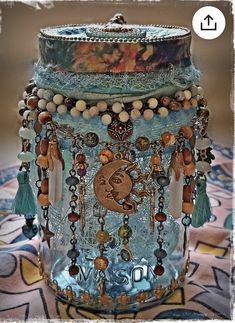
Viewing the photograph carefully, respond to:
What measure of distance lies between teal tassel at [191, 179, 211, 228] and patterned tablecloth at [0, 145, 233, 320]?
0.11 meters

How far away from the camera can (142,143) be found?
29.2 inches

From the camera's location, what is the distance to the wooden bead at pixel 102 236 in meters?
0.78

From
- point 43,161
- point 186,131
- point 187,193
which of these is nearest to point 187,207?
point 187,193

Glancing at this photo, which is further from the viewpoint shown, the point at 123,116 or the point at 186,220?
the point at 186,220

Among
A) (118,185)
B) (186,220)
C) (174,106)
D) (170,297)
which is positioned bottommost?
(170,297)

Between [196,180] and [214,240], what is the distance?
226 mm

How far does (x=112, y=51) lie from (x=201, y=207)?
296mm

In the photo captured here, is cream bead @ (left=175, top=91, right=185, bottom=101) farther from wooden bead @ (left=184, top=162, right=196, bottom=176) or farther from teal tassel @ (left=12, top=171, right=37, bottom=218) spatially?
teal tassel @ (left=12, top=171, right=37, bottom=218)

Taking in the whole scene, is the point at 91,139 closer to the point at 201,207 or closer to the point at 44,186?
the point at 44,186

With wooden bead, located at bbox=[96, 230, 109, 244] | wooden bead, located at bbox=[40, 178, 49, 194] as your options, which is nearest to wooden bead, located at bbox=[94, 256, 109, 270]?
wooden bead, located at bbox=[96, 230, 109, 244]

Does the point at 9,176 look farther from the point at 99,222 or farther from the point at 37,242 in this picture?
the point at 99,222

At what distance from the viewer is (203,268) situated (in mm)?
929

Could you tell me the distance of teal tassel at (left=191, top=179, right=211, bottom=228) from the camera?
85cm

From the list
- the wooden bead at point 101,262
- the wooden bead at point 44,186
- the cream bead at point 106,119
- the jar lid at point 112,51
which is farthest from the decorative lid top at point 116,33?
the wooden bead at point 101,262
